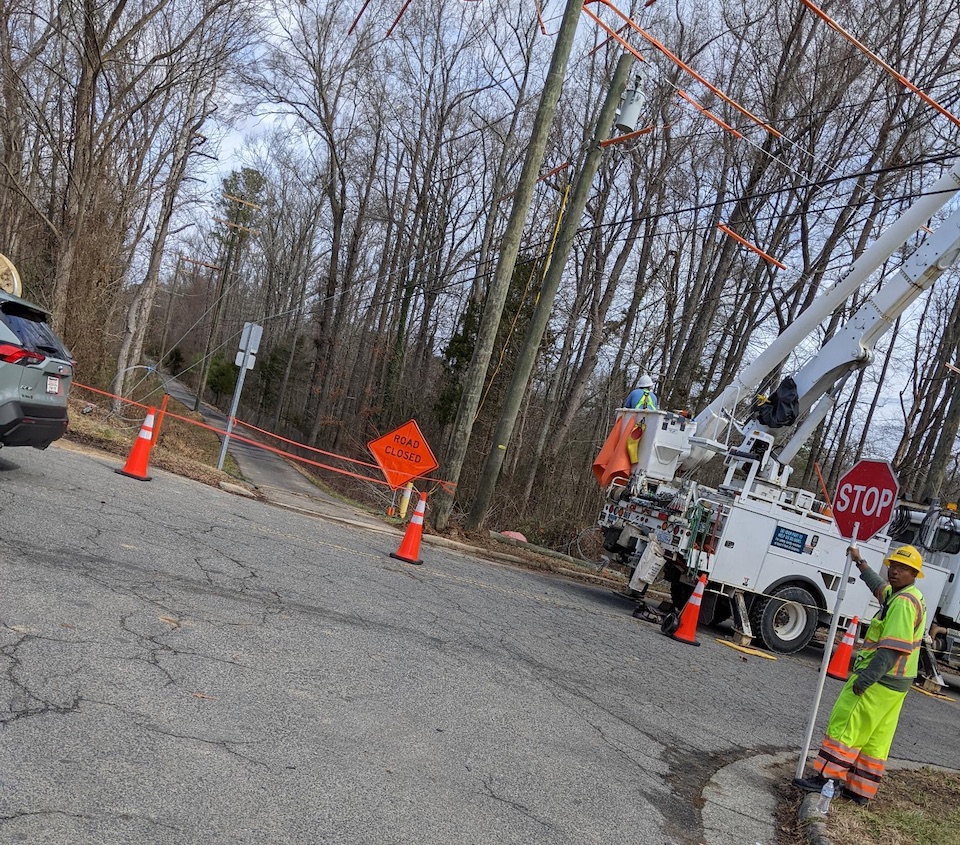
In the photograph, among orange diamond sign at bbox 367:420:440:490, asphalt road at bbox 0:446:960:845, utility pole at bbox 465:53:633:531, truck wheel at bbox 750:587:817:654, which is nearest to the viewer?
asphalt road at bbox 0:446:960:845

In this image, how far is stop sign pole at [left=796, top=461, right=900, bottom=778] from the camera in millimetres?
6156

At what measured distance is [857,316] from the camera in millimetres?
12883

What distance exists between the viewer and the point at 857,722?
593 centimetres

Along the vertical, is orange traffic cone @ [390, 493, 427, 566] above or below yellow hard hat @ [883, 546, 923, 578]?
below

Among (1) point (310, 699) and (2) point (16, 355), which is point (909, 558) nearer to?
(1) point (310, 699)

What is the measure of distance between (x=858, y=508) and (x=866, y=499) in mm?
106

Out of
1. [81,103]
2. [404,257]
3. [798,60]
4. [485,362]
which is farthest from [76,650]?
[404,257]

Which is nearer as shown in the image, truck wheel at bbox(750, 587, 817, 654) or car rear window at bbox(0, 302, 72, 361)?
car rear window at bbox(0, 302, 72, 361)

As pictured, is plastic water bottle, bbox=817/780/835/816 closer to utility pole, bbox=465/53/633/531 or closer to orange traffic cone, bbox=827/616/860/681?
orange traffic cone, bbox=827/616/860/681

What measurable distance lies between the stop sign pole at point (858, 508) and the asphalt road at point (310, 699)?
1.04 m

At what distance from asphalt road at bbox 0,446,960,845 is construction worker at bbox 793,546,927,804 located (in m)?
0.87

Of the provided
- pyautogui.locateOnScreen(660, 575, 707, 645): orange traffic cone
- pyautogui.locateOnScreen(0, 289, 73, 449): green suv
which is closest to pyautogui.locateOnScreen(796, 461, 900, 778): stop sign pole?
pyautogui.locateOnScreen(660, 575, 707, 645): orange traffic cone

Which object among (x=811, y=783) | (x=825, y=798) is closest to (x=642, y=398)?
(x=811, y=783)

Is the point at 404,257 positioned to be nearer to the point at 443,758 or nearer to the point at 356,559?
the point at 356,559
